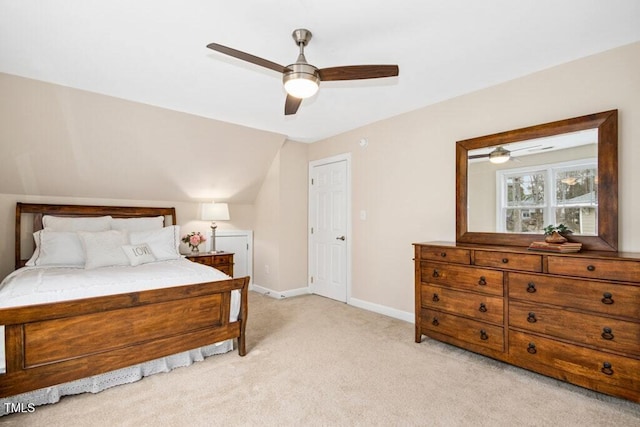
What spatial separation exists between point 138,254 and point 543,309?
3810 millimetres

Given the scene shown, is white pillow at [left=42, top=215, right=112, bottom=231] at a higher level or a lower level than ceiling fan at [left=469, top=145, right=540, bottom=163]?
lower

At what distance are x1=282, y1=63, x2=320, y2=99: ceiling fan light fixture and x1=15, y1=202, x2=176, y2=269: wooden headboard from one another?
128 inches

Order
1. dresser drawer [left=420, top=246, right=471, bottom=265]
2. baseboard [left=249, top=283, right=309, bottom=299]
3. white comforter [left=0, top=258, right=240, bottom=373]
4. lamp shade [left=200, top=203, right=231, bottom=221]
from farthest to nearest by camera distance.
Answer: baseboard [left=249, top=283, right=309, bottom=299]
lamp shade [left=200, top=203, right=231, bottom=221]
dresser drawer [left=420, top=246, right=471, bottom=265]
white comforter [left=0, top=258, right=240, bottom=373]

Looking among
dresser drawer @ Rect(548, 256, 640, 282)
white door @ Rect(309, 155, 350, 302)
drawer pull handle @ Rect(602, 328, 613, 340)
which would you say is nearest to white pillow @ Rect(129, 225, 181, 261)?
white door @ Rect(309, 155, 350, 302)

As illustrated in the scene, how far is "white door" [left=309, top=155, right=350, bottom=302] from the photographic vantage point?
4.66 meters

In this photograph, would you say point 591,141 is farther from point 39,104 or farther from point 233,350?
point 39,104

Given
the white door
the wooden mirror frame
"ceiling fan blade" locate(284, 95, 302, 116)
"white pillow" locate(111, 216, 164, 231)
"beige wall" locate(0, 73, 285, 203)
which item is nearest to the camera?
the wooden mirror frame

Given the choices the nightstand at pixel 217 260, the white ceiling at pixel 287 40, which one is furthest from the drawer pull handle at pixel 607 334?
the nightstand at pixel 217 260

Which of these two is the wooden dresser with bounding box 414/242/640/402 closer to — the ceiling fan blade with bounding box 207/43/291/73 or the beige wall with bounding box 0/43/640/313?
the beige wall with bounding box 0/43/640/313

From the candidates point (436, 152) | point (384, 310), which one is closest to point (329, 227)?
point (384, 310)

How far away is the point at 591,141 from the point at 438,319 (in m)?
1.93

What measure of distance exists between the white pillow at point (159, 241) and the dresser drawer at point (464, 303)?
2950 mm

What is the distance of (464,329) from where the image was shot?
9.25 feet

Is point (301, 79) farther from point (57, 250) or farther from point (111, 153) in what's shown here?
point (57, 250)
